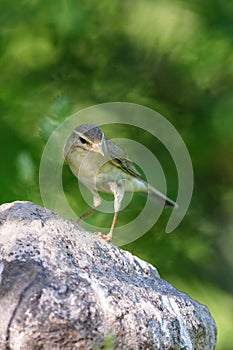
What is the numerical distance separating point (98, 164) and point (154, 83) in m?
1.97

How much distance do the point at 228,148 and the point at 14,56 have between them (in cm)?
204

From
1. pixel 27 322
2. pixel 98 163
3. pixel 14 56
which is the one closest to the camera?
pixel 27 322

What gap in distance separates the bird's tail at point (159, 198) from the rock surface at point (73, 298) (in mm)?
2018

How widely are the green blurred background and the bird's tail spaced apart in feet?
A: 1.01

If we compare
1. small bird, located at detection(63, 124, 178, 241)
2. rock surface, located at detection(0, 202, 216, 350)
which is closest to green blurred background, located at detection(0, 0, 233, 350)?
small bird, located at detection(63, 124, 178, 241)

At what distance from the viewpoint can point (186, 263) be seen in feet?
20.2

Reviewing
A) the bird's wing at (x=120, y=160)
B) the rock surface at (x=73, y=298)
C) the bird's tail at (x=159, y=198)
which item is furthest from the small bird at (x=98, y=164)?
the rock surface at (x=73, y=298)

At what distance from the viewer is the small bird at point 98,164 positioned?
4.56 m

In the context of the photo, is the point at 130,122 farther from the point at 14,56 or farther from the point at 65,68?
the point at 14,56

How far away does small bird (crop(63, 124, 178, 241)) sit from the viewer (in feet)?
15.0

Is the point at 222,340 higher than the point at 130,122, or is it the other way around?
the point at 130,122

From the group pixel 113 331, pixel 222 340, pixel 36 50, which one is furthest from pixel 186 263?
pixel 113 331

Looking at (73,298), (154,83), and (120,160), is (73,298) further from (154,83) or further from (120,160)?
(154,83)

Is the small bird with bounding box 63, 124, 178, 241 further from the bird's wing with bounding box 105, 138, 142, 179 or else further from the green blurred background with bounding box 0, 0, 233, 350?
the green blurred background with bounding box 0, 0, 233, 350
